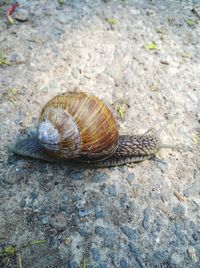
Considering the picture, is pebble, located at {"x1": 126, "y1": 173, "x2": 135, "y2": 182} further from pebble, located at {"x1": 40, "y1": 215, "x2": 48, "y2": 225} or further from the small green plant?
the small green plant

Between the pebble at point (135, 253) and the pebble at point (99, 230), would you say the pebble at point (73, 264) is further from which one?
the pebble at point (135, 253)

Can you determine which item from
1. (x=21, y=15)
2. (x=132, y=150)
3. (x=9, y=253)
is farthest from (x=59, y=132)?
(x=21, y=15)

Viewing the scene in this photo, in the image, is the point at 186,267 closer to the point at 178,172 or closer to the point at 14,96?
the point at 178,172

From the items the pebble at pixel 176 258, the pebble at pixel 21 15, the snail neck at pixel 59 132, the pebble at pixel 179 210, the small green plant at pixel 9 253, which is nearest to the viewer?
the small green plant at pixel 9 253

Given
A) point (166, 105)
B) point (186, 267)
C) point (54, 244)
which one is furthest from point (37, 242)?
point (166, 105)

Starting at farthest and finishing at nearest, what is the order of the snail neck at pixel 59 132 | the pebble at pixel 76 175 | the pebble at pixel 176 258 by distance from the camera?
1. the pebble at pixel 76 175
2. the snail neck at pixel 59 132
3. the pebble at pixel 176 258

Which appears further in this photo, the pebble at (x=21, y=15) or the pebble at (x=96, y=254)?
the pebble at (x=21, y=15)

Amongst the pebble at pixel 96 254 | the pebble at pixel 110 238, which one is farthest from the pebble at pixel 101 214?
the pebble at pixel 96 254
